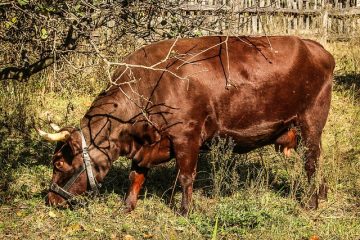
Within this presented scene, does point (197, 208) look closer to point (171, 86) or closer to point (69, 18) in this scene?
point (171, 86)

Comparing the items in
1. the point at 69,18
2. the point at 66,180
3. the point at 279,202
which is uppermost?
the point at 69,18

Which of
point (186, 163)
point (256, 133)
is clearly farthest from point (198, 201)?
point (256, 133)

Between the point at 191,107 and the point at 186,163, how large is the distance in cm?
60

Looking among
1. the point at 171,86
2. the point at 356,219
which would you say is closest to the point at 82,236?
the point at 171,86

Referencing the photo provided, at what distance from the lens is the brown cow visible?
19.4ft

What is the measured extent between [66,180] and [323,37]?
9.76 metres

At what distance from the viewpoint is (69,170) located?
19.5 feet

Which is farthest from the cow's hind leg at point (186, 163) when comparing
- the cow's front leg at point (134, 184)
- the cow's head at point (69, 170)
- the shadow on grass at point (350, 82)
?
the shadow on grass at point (350, 82)

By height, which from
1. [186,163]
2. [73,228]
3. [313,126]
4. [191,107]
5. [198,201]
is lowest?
[198,201]

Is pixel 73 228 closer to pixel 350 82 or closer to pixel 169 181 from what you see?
pixel 169 181

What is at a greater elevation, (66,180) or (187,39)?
(187,39)

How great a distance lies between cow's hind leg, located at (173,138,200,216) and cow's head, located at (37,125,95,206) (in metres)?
1.00

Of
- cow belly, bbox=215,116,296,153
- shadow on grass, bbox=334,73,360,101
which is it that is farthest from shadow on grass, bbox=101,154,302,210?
shadow on grass, bbox=334,73,360,101

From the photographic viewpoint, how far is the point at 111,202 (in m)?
6.43
